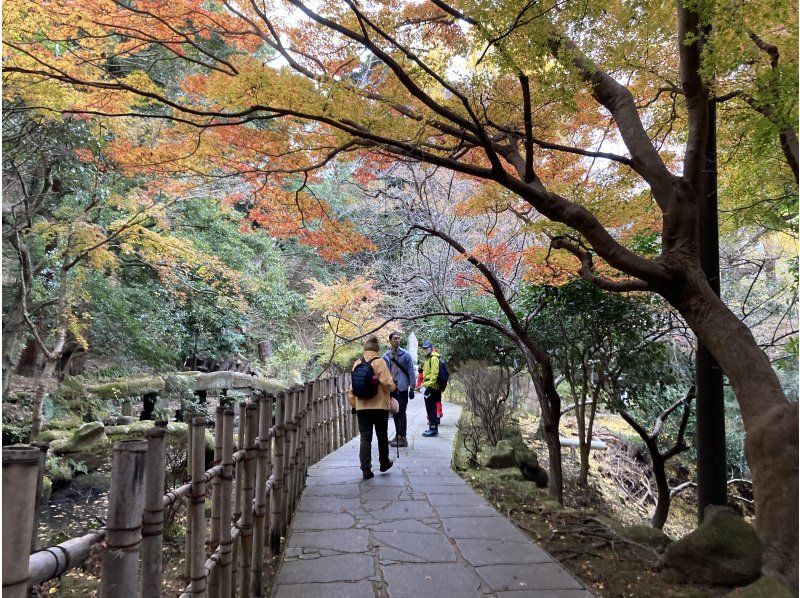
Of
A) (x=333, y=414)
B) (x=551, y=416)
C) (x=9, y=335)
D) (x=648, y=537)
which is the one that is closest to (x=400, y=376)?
(x=333, y=414)

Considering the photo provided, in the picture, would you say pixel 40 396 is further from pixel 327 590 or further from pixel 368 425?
pixel 327 590

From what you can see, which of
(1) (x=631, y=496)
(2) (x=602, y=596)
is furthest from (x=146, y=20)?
(1) (x=631, y=496)

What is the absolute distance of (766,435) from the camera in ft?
9.95

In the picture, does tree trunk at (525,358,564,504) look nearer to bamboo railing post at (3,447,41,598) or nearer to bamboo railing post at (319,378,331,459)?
bamboo railing post at (319,378,331,459)

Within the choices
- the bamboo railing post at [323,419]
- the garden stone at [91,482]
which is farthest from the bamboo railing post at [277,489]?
the garden stone at [91,482]

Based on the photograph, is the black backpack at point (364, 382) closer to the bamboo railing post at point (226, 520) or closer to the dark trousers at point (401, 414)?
the dark trousers at point (401, 414)

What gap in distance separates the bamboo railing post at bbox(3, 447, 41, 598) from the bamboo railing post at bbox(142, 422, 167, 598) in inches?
24.1

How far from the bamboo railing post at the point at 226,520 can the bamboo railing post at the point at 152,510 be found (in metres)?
0.77

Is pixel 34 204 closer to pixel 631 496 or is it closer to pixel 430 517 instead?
pixel 430 517

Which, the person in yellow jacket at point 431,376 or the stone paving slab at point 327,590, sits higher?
the person in yellow jacket at point 431,376

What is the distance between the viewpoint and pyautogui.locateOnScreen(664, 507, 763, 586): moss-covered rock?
3.29 meters

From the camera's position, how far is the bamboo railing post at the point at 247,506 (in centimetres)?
320

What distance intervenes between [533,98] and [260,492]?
4.20 meters

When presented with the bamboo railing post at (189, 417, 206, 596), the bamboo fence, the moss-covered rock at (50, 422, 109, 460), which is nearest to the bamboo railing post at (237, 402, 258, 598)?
the bamboo fence
